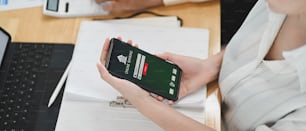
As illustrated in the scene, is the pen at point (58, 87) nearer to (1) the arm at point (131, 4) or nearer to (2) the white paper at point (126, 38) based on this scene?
(2) the white paper at point (126, 38)

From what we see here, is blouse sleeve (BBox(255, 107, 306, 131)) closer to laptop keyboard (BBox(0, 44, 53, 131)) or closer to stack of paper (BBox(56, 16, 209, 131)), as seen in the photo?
stack of paper (BBox(56, 16, 209, 131))

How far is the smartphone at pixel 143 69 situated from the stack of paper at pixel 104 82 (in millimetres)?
51

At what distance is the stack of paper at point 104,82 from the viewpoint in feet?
2.88

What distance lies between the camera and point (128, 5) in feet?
3.34

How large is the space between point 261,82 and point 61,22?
50cm

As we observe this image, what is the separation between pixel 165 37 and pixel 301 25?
311 millimetres

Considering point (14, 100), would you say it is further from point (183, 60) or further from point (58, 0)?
point (183, 60)

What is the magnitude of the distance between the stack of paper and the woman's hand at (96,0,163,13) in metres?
0.04

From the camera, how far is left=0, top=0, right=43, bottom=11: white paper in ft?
3.44

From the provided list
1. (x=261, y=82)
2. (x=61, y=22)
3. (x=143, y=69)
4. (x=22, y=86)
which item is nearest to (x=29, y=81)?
(x=22, y=86)

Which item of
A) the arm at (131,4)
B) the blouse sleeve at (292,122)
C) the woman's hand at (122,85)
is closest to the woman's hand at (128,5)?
the arm at (131,4)

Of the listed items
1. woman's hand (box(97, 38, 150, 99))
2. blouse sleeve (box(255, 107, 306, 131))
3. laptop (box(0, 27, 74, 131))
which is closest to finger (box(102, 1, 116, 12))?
laptop (box(0, 27, 74, 131))

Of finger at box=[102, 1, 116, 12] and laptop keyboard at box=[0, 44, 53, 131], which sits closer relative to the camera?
laptop keyboard at box=[0, 44, 53, 131]

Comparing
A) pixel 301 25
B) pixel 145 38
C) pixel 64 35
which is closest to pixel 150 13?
pixel 145 38
